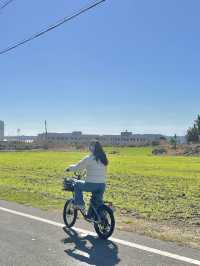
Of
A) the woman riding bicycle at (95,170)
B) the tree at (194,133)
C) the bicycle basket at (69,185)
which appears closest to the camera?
the woman riding bicycle at (95,170)

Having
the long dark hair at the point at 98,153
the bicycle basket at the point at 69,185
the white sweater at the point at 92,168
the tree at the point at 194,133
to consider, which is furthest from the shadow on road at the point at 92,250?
the tree at the point at 194,133

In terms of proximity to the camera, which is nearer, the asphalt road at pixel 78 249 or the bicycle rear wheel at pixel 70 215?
the asphalt road at pixel 78 249

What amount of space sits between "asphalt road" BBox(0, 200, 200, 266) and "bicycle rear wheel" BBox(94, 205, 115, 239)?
0.47 feet

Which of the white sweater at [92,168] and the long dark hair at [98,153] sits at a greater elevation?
the long dark hair at [98,153]

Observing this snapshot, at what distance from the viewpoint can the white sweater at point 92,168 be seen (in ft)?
30.5

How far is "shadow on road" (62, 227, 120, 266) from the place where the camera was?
7.34m

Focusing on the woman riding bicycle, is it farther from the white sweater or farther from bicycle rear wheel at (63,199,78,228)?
bicycle rear wheel at (63,199,78,228)

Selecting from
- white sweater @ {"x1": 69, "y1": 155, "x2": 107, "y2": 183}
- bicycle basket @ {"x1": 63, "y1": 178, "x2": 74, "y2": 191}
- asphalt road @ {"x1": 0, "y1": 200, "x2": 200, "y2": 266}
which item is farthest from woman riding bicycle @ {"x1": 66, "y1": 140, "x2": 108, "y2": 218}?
asphalt road @ {"x1": 0, "y1": 200, "x2": 200, "y2": 266}

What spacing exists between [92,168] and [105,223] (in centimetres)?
106

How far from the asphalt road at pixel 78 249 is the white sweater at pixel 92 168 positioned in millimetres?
1049

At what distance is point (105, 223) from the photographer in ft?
29.4

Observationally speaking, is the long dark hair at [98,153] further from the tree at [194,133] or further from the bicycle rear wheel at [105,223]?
the tree at [194,133]

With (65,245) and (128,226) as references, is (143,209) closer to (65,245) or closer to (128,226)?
(128,226)

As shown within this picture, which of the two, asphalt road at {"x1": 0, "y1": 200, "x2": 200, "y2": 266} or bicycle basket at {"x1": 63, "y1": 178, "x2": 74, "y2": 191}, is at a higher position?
bicycle basket at {"x1": 63, "y1": 178, "x2": 74, "y2": 191}
